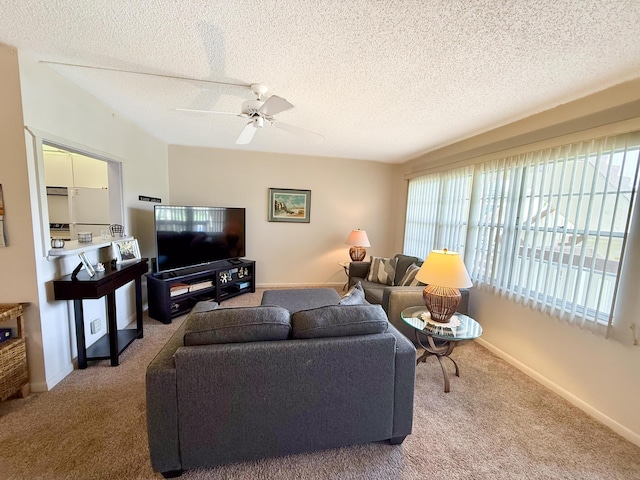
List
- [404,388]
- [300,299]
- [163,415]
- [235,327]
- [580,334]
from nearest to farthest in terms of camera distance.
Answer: [163,415]
[235,327]
[404,388]
[580,334]
[300,299]

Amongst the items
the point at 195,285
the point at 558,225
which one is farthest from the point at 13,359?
the point at 558,225

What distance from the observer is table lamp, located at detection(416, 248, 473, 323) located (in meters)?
1.93

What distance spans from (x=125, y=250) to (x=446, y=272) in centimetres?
310

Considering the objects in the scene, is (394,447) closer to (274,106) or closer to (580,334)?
(580,334)

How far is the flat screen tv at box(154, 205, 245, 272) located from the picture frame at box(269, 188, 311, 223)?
577 mm

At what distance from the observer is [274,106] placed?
5.90 ft

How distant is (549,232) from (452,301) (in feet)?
3.51

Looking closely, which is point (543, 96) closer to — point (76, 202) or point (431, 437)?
point (431, 437)

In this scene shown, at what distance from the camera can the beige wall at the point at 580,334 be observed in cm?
168

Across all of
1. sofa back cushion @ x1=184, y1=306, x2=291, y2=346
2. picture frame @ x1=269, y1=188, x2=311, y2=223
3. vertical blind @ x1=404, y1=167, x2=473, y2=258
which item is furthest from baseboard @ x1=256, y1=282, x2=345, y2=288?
sofa back cushion @ x1=184, y1=306, x2=291, y2=346

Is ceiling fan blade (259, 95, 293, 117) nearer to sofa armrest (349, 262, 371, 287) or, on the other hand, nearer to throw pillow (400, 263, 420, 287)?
throw pillow (400, 263, 420, 287)

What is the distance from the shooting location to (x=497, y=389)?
2.10 m

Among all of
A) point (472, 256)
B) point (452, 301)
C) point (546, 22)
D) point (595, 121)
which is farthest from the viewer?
point (472, 256)

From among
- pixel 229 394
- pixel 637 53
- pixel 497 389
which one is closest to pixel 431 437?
pixel 497 389
